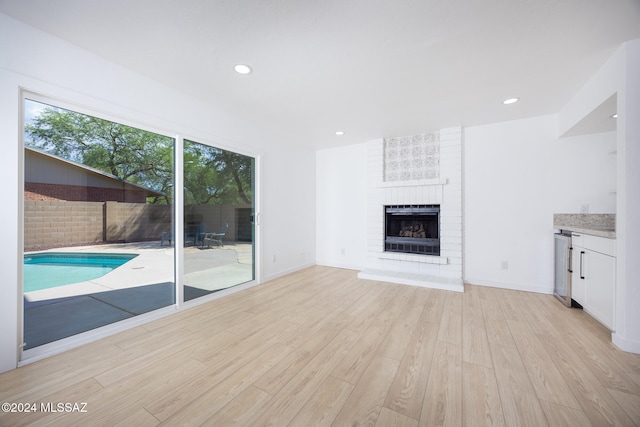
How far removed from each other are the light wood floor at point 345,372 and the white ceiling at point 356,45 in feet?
7.97

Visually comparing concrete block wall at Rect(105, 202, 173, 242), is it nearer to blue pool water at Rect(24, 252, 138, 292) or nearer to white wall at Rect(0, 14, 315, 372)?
blue pool water at Rect(24, 252, 138, 292)

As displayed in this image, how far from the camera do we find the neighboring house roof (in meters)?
1.87

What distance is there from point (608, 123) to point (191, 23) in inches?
169

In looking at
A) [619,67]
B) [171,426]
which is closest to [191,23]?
[171,426]

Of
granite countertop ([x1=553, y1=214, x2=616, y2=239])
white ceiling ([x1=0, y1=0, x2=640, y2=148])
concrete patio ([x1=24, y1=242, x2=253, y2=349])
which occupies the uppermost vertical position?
white ceiling ([x1=0, y1=0, x2=640, y2=148])

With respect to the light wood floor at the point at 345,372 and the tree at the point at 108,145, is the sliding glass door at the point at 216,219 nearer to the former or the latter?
the tree at the point at 108,145

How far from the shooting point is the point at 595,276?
7.73 ft

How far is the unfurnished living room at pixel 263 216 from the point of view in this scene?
1539 mm

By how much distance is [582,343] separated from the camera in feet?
6.63

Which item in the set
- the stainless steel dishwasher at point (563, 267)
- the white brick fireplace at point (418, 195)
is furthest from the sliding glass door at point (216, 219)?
the stainless steel dishwasher at point (563, 267)

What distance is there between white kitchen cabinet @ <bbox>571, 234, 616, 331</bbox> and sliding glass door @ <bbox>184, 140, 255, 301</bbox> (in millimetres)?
3905

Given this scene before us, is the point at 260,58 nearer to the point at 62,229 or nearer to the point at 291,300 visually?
the point at 62,229

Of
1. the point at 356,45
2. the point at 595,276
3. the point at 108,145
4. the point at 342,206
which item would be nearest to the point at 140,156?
the point at 108,145

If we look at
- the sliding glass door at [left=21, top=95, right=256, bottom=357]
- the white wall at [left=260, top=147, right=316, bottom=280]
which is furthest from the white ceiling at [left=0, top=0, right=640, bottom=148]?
the white wall at [left=260, top=147, right=316, bottom=280]
